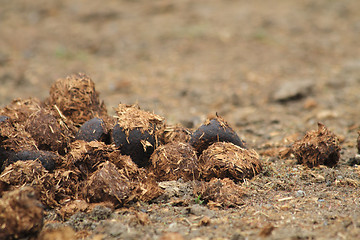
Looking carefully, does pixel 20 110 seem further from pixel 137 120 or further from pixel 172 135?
pixel 172 135

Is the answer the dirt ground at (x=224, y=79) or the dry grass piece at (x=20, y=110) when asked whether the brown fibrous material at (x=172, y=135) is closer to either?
the dirt ground at (x=224, y=79)

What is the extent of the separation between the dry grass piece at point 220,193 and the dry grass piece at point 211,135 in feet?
2.47

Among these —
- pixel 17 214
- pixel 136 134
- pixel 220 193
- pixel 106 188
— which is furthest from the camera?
pixel 136 134

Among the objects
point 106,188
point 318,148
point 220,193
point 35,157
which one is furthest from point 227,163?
point 35,157

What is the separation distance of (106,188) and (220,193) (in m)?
1.11

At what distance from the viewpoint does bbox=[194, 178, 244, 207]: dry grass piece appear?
4074 millimetres

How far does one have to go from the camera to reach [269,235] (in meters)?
3.29

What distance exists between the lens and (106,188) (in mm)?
3955

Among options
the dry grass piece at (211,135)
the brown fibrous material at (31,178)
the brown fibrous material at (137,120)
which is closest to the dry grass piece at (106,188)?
the brown fibrous material at (31,178)

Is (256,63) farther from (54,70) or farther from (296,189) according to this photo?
(296,189)

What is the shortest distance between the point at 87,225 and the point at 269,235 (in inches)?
61.0

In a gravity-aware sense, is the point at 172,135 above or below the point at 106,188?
above

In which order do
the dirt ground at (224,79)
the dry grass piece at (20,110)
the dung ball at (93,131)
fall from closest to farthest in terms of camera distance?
the dirt ground at (224,79)
the dung ball at (93,131)
the dry grass piece at (20,110)

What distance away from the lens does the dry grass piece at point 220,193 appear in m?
4.07
